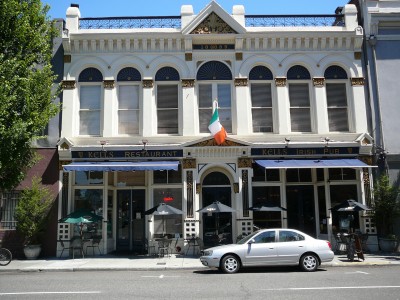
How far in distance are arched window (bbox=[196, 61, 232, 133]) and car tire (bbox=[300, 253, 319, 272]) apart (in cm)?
781

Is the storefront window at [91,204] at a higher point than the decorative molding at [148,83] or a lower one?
lower

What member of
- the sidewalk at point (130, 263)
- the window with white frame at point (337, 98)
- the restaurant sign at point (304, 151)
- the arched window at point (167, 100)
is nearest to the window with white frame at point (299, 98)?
the window with white frame at point (337, 98)

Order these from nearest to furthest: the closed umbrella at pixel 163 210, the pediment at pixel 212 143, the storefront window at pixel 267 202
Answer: the closed umbrella at pixel 163 210 < the pediment at pixel 212 143 < the storefront window at pixel 267 202

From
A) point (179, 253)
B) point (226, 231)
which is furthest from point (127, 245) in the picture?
point (226, 231)

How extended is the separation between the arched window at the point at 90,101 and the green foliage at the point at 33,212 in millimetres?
3307

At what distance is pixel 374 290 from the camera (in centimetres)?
994

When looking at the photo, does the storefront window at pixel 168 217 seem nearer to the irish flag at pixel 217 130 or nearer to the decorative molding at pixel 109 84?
the irish flag at pixel 217 130

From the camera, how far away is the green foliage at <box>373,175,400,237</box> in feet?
59.6

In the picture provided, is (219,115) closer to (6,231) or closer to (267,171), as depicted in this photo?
(267,171)

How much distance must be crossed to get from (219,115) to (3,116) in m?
9.30

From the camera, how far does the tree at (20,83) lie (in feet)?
47.5

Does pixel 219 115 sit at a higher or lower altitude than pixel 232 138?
higher

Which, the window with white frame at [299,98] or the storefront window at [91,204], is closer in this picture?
the storefront window at [91,204]

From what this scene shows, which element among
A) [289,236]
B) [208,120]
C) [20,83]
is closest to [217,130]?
[208,120]
